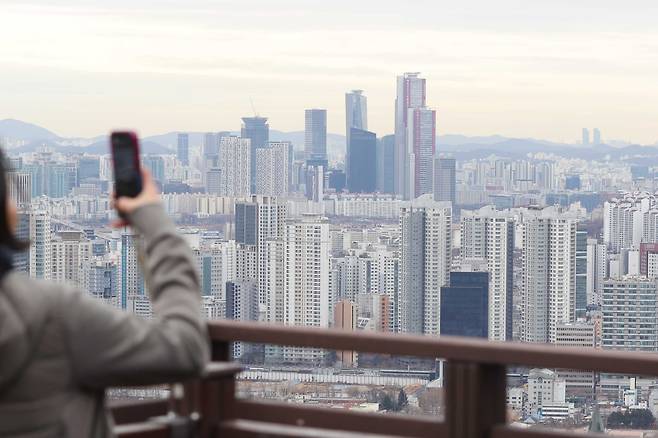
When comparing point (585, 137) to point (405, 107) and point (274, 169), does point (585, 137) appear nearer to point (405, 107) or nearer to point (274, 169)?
point (405, 107)

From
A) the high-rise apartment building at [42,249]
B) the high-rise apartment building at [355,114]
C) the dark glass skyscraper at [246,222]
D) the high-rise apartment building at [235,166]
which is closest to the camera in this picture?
the high-rise apartment building at [42,249]

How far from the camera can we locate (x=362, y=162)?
84.0 metres

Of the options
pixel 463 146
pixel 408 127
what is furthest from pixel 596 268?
pixel 408 127

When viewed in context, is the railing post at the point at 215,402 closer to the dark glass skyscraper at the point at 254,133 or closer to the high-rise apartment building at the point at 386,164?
the dark glass skyscraper at the point at 254,133

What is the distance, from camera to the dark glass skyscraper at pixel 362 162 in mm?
81812

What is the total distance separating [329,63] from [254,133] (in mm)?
8642

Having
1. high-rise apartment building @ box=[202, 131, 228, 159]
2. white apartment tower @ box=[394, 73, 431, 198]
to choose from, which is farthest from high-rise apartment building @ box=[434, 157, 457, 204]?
high-rise apartment building @ box=[202, 131, 228, 159]

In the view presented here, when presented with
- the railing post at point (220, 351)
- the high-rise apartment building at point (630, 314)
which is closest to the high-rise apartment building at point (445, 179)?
the high-rise apartment building at point (630, 314)

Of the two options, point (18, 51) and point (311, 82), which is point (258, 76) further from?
point (18, 51)

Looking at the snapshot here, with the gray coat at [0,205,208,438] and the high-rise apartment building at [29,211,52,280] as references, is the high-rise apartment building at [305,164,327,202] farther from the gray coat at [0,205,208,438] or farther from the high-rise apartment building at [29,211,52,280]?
the gray coat at [0,205,208,438]

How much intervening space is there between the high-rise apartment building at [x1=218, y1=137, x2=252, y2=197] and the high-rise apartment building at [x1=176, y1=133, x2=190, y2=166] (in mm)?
2899

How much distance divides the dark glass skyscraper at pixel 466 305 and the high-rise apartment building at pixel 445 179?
10.3m

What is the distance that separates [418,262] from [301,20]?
25.1 m

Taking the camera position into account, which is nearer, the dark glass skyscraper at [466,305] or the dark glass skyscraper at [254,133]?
the dark glass skyscraper at [466,305]
